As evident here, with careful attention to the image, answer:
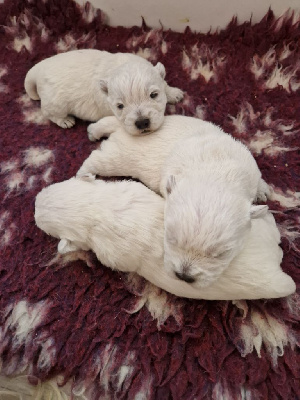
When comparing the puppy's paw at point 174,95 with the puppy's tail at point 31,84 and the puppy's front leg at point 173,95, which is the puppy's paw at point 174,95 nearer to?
the puppy's front leg at point 173,95

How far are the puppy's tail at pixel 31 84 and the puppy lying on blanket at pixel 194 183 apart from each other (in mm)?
696

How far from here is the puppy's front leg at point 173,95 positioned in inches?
88.8

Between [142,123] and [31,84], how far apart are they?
964 millimetres

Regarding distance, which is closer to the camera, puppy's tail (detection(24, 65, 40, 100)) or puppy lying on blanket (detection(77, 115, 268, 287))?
puppy lying on blanket (detection(77, 115, 268, 287))

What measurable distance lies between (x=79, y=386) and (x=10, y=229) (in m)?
0.85

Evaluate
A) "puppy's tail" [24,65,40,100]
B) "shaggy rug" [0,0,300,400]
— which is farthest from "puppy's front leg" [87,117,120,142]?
"puppy's tail" [24,65,40,100]

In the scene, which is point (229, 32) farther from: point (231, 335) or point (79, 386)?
point (79, 386)

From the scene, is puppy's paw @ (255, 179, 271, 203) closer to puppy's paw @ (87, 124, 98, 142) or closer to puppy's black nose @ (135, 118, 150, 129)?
puppy's black nose @ (135, 118, 150, 129)

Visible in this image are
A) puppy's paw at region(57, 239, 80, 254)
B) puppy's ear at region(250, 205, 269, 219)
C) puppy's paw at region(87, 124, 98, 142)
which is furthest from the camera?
puppy's paw at region(87, 124, 98, 142)

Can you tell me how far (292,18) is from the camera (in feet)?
7.73

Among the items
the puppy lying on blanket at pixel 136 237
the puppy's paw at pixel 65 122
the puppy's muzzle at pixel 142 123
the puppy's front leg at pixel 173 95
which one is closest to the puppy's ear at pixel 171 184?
the puppy lying on blanket at pixel 136 237

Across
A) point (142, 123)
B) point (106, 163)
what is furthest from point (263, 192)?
point (106, 163)

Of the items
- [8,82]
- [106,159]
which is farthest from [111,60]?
[8,82]

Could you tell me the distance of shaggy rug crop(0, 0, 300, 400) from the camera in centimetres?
151
